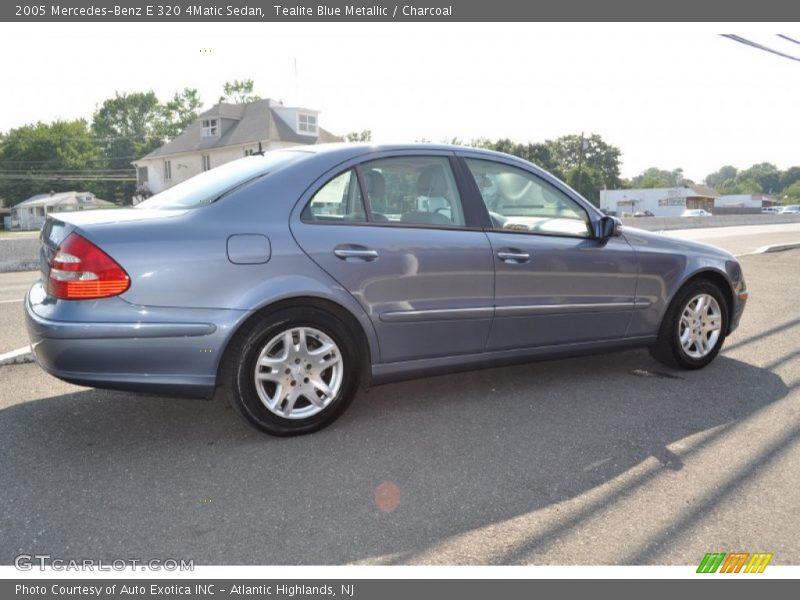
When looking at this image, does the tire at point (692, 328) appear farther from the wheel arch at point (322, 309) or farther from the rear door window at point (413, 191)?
the wheel arch at point (322, 309)

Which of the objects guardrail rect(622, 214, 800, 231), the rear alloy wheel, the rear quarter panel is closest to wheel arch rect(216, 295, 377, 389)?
the rear alloy wheel

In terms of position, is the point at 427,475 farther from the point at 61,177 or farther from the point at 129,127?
the point at 129,127

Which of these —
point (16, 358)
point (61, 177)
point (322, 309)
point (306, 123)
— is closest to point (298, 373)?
point (322, 309)

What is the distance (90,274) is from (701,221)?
128 feet

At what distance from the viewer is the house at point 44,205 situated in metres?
71.8

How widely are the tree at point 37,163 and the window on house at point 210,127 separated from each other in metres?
40.1

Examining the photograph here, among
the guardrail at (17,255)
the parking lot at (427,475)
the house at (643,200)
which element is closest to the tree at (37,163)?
the house at (643,200)

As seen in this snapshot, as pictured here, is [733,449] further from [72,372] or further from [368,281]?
[72,372]

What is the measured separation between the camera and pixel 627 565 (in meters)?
2.54

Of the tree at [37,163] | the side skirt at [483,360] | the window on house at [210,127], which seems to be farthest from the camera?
the tree at [37,163]

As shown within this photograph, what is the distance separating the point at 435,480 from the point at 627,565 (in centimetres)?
99

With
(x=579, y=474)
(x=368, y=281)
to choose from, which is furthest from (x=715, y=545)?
(x=368, y=281)

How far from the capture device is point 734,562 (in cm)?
259
